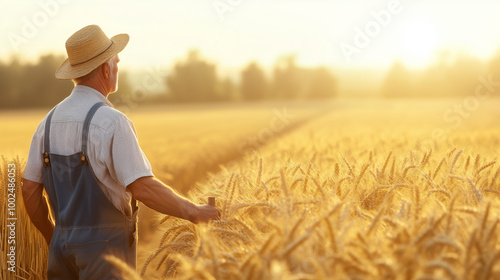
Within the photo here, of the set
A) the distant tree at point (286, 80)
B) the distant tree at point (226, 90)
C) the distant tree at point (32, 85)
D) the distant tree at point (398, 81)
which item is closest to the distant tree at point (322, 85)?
the distant tree at point (286, 80)

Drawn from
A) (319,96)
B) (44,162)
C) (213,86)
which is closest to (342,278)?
(44,162)

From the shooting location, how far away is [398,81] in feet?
257

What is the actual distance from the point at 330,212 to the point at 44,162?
1.84m

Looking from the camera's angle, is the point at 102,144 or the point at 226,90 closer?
the point at 102,144

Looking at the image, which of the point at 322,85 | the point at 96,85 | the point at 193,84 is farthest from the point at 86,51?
the point at 322,85

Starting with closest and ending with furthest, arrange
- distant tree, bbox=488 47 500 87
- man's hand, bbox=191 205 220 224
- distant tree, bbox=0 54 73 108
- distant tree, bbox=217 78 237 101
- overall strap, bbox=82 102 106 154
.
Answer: man's hand, bbox=191 205 220 224, overall strap, bbox=82 102 106 154, distant tree, bbox=0 54 73 108, distant tree, bbox=488 47 500 87, distant tree, bbox=217 78 237 101

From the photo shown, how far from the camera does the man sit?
2289mm

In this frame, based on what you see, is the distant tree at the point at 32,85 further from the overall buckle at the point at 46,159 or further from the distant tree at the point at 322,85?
the overall buckle at the point at 46,159

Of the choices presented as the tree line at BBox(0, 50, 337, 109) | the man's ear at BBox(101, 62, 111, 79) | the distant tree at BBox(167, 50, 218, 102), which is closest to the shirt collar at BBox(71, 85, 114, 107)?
the man's ear at BBox(101, 62, 111, 79)

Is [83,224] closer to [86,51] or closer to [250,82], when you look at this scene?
[86,51]

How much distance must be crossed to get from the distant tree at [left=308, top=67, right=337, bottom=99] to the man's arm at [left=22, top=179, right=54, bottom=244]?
7493 centimetres

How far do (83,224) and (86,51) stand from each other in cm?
99

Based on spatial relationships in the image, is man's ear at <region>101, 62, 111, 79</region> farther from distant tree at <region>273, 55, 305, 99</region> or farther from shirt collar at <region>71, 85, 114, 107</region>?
distant tree at <region>273, 55, 305, 99</region>

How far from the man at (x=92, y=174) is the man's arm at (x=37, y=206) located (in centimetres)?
3
